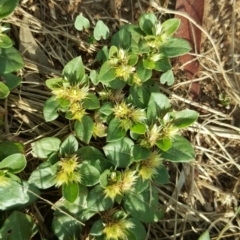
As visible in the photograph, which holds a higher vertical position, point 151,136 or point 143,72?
point 143,72

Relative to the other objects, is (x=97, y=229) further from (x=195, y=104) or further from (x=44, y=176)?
(x=195, y=104)

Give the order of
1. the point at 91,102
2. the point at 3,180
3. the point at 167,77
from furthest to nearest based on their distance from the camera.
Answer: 1. the point at 167,77
2. the point at 91,102
3. the point at 3,180

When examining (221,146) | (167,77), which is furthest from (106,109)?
(221,146)

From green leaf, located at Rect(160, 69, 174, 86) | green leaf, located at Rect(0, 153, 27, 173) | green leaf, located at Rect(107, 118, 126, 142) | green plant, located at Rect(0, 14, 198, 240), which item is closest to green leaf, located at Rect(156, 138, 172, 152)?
green plant, located at Rect(0, 14, 198, 240)

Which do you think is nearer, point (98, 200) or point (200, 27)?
point (98, 200)

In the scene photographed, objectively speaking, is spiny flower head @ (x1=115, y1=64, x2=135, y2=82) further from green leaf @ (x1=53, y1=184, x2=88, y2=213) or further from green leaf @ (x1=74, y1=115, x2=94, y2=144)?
green leaf @ (x1=53, y1=184, x2=88, y2=213)

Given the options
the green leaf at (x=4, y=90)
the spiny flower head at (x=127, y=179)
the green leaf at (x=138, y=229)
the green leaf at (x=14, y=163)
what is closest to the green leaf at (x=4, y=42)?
the green leaf at (x=4, y=90)

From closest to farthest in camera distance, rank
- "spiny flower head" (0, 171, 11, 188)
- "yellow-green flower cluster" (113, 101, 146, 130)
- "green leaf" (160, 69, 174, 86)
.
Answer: "spiny flower head" (0, 171, 11, 188)
"yellow-green flower cluster" (113, 101, 146, 130)
"green leaf" (160, 69, 174, 86)
